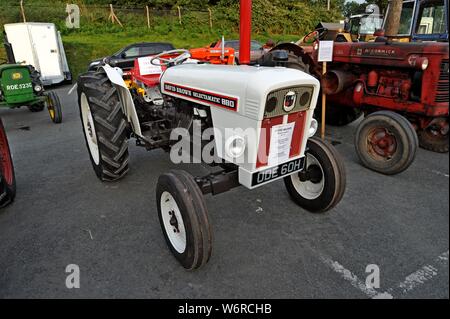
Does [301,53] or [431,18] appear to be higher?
[431,18]

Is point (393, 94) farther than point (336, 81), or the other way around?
point (336, 81)

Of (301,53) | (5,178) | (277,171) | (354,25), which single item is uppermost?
(354,25)

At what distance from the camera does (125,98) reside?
341 cm

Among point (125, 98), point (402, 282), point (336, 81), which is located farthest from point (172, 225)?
point (336, 81)

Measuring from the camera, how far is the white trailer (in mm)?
10320

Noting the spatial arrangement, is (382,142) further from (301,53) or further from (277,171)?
(301,53)

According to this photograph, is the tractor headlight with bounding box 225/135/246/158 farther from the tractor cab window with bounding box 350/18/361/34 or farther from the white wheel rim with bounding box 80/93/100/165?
the tractor cab window with bounding box 350/18/361/34

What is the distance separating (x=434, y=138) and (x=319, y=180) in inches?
110

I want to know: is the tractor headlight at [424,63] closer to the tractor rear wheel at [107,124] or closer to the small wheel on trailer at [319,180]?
the small wheel on trailer at [319,180]

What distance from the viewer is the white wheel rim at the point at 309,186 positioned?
274cm

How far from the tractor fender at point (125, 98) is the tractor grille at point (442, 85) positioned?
3.61 m

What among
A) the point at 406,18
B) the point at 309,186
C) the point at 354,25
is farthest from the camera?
the point at 354,25

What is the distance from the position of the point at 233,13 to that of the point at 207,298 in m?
17.5
